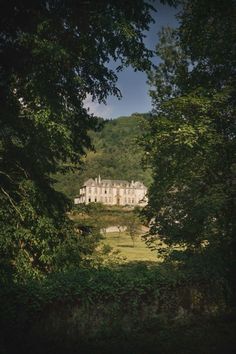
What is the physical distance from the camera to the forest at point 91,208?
11.7 meters

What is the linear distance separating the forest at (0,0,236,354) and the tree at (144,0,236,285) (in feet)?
0.17

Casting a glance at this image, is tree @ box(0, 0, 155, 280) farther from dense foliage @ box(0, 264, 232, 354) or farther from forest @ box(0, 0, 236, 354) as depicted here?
dense foliage @ box(0, 264, 232, 354)

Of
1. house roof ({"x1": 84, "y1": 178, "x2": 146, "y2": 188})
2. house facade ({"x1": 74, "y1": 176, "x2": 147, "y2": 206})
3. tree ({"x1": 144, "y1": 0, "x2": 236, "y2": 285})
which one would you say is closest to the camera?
tree ({"x1": 144, "y1": 0, "x2": 236, "y2": 285})

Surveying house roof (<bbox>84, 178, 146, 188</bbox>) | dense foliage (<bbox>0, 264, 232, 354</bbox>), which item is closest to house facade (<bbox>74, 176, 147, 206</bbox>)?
house roof (<bbox>84, 178, 146, 188</bbox>)

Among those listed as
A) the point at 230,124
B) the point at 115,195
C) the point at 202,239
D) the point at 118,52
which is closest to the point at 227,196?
the point at 202,239

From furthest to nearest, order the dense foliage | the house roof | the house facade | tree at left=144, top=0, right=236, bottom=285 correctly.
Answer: the house roof, the house facade, tree at left=144, top=0, right=236, bottom=285, the dense foliage

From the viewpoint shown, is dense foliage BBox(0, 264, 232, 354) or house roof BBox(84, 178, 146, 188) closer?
dense foliage BBox(0, 264, 232, 354)

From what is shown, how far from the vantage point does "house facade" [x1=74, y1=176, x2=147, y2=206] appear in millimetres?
148750

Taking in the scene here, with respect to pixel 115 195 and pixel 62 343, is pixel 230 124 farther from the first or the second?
pixel 115 195

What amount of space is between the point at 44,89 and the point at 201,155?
6589mm

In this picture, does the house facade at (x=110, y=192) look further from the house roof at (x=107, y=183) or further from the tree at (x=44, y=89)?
the tree at (x=44, y=89)

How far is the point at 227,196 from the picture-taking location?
1415cm

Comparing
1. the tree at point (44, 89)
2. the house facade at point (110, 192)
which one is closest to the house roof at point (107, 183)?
the house facade at point (110, 192)

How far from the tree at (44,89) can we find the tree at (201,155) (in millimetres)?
2863
